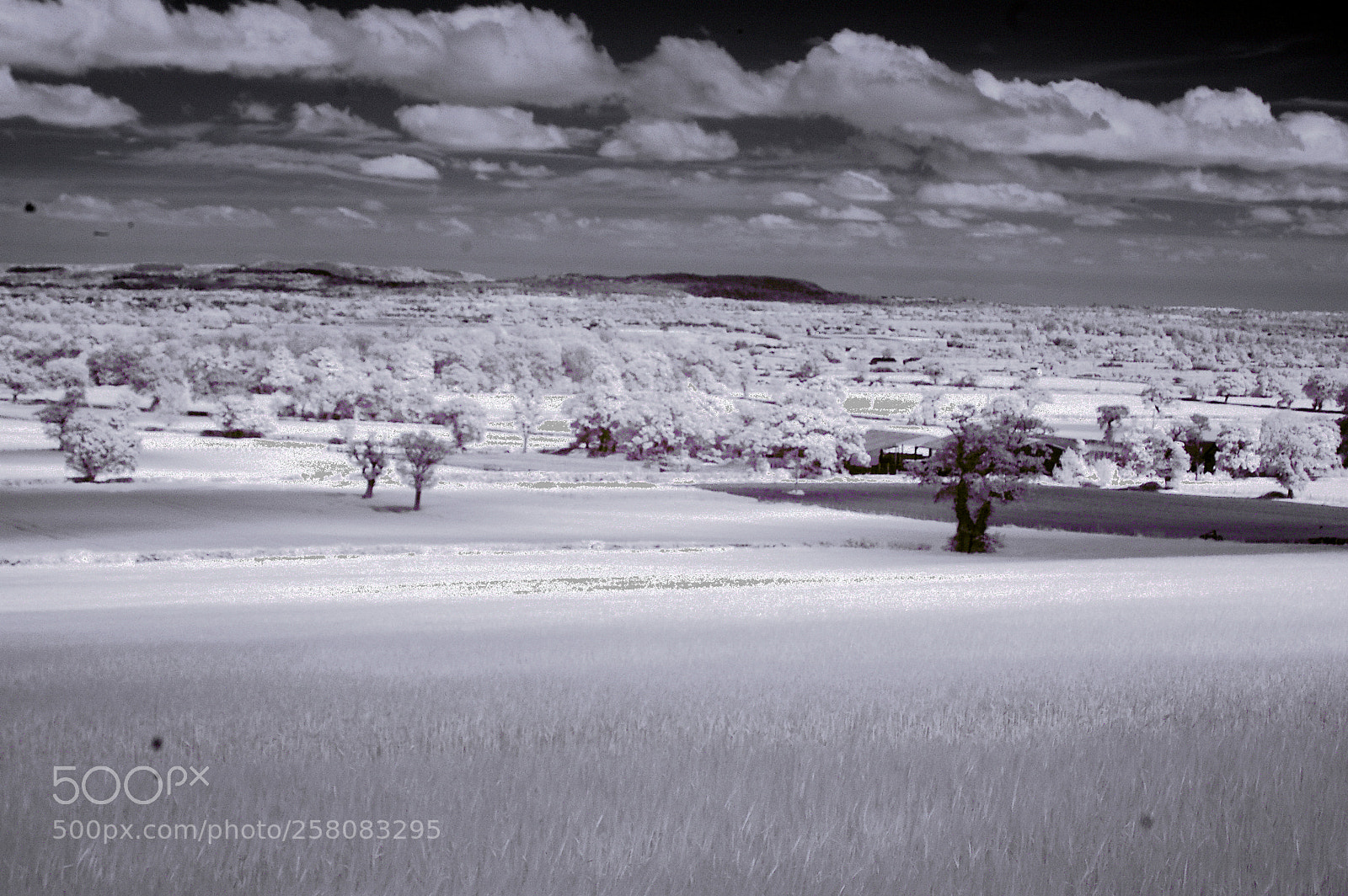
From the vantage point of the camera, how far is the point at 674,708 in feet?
31.2

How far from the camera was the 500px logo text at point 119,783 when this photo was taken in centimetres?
621

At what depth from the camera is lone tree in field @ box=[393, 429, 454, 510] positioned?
5884cm

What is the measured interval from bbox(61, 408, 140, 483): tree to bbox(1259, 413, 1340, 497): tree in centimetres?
6555

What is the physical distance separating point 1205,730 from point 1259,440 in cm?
8151

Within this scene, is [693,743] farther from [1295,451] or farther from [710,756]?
[1295,451]

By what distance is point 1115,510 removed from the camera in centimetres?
6400

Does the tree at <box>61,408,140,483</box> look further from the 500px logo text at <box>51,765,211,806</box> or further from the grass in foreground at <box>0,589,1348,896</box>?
the 500px logo text at <box>51,765,211,806</box>

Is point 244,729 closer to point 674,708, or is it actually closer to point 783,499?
point 674,708

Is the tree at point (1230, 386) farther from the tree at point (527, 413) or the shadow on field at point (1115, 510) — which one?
the tree at point (527, 413)

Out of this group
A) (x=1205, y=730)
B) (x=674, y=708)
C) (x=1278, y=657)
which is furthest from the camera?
(x=1278, y=657)

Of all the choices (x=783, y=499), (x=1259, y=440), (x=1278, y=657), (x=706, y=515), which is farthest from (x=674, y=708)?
(x=1259, y=440)

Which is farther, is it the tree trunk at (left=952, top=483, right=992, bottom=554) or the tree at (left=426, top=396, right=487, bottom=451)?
the tree at (left=426, top=396, right=487, bottom=451)

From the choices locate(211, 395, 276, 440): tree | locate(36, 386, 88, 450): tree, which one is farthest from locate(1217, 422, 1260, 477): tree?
locate(36, 386, 88, 450): tree

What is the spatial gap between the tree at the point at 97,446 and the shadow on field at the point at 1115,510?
31.2 metres
